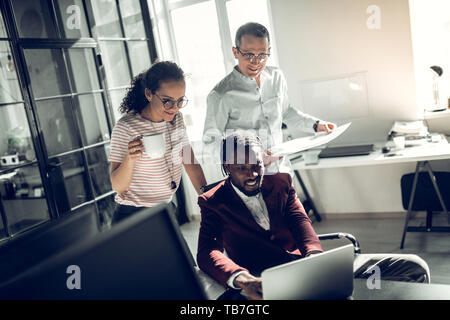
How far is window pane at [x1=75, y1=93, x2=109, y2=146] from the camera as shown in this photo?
11.5ft

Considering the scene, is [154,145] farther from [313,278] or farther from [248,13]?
[248,13]

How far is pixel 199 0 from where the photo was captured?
163 inches

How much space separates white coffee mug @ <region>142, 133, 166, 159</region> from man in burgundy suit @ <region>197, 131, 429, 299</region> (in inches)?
9.9

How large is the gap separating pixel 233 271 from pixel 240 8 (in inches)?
128

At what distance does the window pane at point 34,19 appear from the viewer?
3054 mm

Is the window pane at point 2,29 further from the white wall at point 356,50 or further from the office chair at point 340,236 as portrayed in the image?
the white wall at point 356,50

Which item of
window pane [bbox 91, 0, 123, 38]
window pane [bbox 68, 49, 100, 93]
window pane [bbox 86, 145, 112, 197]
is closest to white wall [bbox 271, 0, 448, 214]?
window pane [bbox 91, 0, 123, 38]

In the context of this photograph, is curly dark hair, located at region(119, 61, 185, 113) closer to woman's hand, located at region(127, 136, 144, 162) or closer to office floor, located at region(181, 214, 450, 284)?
woman's hand, located at region(127, 136, 144, 162)

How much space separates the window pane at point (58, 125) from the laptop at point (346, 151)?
201cm

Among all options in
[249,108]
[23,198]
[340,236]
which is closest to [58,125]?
[23,198]

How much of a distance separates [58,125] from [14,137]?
0.40m

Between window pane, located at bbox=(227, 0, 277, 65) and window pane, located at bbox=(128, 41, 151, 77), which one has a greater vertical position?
window pane, located at bbox=(227, 0, 277, 65)

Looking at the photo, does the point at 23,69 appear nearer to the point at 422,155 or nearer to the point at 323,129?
the point at 323,129

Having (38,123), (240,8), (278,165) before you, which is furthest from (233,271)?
(240,8)
